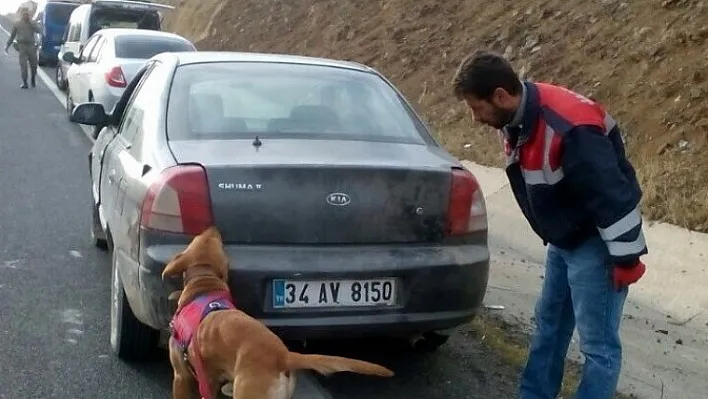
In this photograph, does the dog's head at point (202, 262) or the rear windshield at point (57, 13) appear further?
the rear windshield at point (57, 13)

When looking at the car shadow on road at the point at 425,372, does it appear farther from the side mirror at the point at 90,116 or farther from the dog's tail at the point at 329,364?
the side mirror at the point at 90,116

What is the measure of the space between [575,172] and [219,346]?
146 centimetres

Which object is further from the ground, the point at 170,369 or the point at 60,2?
the point at 170,369

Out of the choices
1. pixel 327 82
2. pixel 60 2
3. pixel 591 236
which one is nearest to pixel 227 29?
pixel 60 2

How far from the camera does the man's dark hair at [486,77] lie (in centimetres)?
359

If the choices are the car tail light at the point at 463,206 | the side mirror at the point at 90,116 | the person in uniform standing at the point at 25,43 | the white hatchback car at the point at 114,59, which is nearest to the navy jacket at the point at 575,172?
the car tail light at the point at 463,206

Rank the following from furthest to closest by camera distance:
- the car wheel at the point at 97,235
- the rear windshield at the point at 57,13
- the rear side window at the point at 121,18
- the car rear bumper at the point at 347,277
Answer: the rear windshield at the point at 57,13
the rear side window at the point at 121,18
the car wheel at the point at 97,235
the car rear bumper at the point at 347,277

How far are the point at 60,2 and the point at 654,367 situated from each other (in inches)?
948

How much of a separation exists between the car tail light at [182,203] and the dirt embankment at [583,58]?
4.47m

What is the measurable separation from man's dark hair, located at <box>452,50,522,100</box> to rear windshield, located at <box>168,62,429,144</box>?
1248 millimetres

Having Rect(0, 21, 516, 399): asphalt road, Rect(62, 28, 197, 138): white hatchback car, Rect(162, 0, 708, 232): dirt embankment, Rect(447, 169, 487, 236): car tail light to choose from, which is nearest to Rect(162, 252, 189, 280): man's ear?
A: Rect(0, 21, 516, 399): asphalt road

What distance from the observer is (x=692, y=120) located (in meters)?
8.80

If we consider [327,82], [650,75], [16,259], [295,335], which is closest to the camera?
[295,335]

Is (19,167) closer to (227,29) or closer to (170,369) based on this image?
(170,369)
